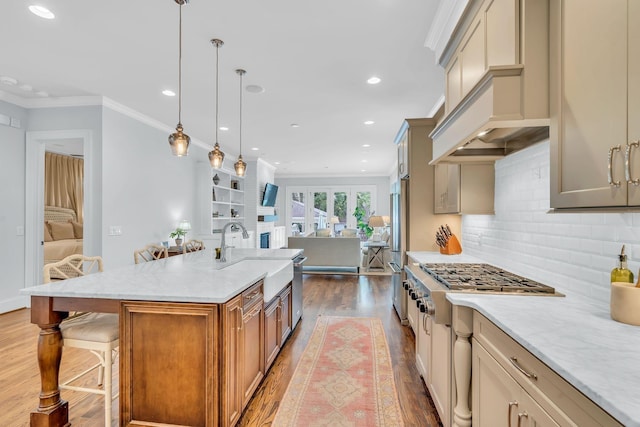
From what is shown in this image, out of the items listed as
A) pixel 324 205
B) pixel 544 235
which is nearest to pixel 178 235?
pixel 544 235

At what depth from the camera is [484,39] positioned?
1.74 m

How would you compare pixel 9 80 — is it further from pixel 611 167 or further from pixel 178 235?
pixel 611 167

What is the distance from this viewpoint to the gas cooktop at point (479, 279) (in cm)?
166

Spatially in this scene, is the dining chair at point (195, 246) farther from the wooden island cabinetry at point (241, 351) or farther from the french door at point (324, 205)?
the french door at point (324, 205)

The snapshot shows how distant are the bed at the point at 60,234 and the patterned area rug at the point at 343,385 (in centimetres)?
535

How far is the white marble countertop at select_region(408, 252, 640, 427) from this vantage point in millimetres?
742

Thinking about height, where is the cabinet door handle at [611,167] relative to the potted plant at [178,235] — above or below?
above

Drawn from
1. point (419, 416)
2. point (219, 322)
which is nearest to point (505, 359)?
point (419, 416)

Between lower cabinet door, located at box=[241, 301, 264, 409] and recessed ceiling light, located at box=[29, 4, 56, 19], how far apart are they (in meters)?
2.78

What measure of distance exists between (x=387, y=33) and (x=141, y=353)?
2.96 metres

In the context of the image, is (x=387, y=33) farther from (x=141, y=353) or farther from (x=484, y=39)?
(x=141, y=353)

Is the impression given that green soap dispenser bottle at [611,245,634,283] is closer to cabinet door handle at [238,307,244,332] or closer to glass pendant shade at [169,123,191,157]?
cabinet door handle at [238,307,244,332]

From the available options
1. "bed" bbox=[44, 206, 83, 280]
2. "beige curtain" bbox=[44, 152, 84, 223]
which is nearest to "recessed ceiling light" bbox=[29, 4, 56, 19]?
"bed" bbox=[44, 206, 83, 280]

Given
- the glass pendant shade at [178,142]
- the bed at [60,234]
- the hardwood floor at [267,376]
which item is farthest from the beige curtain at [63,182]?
the glass pendant shade at [178,142]
